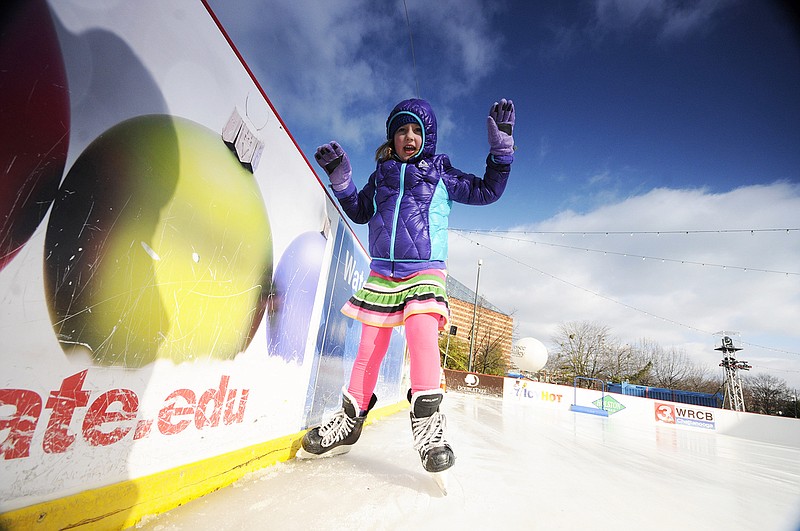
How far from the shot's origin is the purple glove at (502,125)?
1182 millimetres

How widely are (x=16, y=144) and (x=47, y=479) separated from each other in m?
0.44

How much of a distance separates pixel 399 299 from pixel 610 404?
11264mm

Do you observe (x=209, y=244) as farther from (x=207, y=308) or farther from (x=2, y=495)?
(x=2, y=495)

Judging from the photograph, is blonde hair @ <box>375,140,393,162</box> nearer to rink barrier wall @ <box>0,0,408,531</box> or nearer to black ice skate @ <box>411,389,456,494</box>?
rink barrier wall @ <box>0,0,408,531</box>

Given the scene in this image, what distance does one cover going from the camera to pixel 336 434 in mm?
1121

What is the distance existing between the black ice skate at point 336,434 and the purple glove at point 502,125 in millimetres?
1025

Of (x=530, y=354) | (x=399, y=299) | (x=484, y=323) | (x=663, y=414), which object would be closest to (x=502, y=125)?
(x=399, y=299)

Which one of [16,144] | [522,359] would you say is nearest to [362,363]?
[16,144]

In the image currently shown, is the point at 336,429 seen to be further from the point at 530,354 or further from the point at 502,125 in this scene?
the point at 530,354

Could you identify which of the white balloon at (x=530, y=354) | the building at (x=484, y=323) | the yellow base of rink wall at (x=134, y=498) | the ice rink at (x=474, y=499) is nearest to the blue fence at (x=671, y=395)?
the white balloon at (x=530, y=354)

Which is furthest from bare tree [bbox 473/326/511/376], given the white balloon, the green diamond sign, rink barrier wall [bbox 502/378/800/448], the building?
the green diamond sign

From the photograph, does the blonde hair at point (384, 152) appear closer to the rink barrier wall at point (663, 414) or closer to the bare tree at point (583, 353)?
the rink barrier wall at point (663, 414)

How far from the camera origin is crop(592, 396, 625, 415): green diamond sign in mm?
9750

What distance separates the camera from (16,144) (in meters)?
0.41
